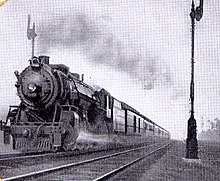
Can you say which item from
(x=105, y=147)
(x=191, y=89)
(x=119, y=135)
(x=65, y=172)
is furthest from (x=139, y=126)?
(x=65, y=172)

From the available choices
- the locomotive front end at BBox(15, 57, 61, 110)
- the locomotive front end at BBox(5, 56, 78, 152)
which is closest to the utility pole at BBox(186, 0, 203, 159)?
the locomotive front end at BBox(5, 56, 78, 152)

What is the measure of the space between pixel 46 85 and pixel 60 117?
1.34 meters

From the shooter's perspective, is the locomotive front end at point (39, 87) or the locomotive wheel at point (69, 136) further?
the locomotive front end at point (39, 87)

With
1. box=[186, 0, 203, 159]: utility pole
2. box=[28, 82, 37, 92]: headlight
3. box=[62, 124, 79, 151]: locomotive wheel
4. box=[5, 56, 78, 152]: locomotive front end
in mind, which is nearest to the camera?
box=[5, 56, 78, 152]: locomotive front end

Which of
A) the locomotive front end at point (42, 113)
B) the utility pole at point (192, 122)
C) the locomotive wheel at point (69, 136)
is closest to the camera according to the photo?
the locomotive front end at point (42, 113)

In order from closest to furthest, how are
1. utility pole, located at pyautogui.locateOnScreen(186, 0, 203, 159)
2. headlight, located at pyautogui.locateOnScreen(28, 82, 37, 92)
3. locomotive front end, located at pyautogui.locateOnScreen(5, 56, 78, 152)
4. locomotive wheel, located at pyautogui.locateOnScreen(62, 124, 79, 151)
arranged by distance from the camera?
locomotive front end, located at pyautogui.locateOnScreen(5, 56, 78, 152)
locomotive wheel, located at pyautogui.locateOnScreen(62, 124, 79, 151)
headlight, located at pyautogui.locateOnScreen(28, 82, 37, 92)
utility pole, located at pyautogui.locateOnScreen(186, 0, 203, 159)

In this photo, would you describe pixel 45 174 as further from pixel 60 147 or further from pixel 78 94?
pixel 78 94

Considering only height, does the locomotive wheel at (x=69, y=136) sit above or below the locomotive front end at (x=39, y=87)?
below

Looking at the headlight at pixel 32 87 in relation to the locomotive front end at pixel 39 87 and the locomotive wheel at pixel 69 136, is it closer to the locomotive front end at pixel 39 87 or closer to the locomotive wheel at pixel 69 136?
the locomotive front end at pixel 39 87

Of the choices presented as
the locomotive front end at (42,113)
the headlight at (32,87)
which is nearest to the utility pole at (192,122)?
the locomotive front end at (42,113)

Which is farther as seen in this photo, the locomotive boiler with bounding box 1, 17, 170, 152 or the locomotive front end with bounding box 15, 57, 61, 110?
the locomotive front end with bounding box 15, 57, 61, 110

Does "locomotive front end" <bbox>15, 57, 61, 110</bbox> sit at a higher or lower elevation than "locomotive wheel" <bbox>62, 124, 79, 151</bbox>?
higher

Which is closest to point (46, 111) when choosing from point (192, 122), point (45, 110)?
point (45, 110)

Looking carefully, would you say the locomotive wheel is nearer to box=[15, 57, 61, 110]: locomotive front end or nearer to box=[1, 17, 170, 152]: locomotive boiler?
box=[1, 17, 170, 152]: locomotive boiler
